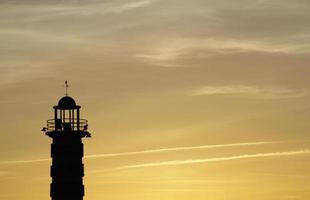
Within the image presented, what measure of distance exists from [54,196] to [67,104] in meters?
11.0

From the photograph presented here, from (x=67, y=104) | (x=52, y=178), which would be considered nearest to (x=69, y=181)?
(x=52, y=178)

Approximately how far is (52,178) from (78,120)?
25.6 ft

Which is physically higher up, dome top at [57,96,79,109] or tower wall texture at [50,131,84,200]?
dome top at [57,96,79,109]

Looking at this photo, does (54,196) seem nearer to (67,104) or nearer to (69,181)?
(69,181)

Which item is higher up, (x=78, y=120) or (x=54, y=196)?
(x=78, y=120)

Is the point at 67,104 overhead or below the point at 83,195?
overhead

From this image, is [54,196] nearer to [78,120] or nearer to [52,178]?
[52,178]

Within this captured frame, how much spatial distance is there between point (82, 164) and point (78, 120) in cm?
564

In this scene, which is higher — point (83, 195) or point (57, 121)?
point (57, 121)

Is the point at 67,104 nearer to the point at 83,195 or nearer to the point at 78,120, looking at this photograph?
the point at 78,120

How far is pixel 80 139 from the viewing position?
4717 inches

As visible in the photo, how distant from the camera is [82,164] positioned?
119 meters

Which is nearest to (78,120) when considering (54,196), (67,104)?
(67,104)

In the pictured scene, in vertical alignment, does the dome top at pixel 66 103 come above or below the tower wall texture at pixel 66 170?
above
